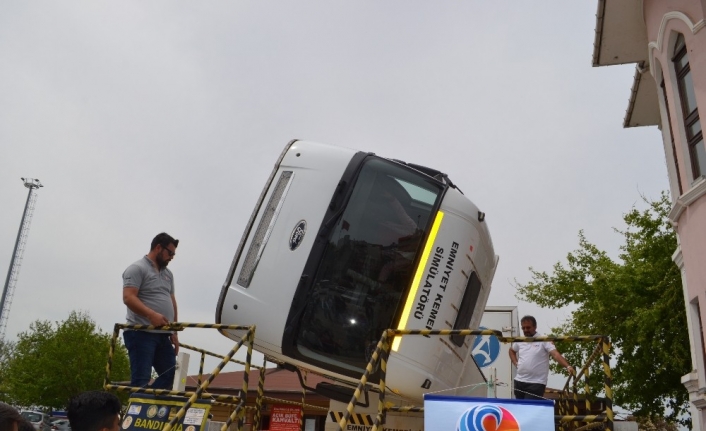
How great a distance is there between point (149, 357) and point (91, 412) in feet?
7.76

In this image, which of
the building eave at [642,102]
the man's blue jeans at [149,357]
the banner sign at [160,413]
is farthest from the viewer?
the building eave at [642,102]

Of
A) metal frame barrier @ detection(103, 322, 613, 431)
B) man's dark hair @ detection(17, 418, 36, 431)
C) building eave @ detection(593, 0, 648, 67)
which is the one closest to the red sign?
metal frame barrier @ detection(103, 322, 613, 431)

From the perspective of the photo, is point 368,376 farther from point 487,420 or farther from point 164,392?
point 164,392

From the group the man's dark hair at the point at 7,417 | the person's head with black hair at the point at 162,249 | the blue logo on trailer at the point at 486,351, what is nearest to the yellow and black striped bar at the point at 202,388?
the man's dark hair at the point at 7,417

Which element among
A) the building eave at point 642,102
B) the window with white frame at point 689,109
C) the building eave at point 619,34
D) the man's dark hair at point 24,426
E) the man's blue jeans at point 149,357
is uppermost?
the building eave at point 619,34

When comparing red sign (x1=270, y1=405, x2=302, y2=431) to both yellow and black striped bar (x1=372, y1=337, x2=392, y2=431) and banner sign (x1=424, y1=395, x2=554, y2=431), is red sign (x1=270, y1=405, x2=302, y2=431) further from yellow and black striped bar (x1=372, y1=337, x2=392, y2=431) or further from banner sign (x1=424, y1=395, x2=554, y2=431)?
banner sign (x1=424, y1=395, x2=554, y2=431)

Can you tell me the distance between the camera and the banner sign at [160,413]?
4746 mm

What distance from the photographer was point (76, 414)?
11.6ft

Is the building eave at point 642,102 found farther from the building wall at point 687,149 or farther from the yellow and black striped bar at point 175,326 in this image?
the yellow and black striped bar at point 175,326

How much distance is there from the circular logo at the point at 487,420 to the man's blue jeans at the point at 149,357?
2.95 meters

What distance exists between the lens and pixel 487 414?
4203 millimetres

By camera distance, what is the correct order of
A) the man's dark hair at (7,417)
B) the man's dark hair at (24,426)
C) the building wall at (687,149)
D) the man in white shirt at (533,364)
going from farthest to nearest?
the building wall at (687,149), the man in white shirt at (533,364), the man's dark hair at (24,426), the man's dark hair at (7,417)

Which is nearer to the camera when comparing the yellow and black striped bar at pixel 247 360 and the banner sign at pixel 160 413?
the banner sign at pixel 160 413

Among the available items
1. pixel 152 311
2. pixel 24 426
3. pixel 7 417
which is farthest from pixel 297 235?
pixel 7 417
